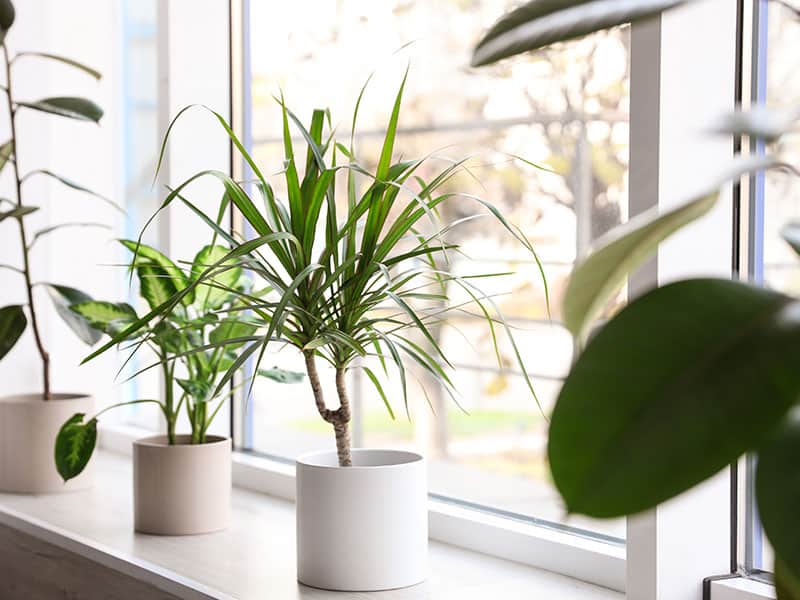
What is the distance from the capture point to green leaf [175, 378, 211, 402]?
1.41 metres

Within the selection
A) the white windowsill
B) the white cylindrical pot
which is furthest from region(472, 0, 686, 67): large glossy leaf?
the white cylindrical pot

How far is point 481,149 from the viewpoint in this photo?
9.48 ft

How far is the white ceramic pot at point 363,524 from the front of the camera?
1.18m

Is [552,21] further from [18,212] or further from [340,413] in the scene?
[18,212]

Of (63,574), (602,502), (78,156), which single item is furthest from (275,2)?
(602,502)

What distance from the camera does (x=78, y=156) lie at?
2.27 m

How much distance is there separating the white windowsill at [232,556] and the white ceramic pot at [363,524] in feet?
0.07

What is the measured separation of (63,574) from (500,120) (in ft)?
4.91

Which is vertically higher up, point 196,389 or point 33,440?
point 196,389

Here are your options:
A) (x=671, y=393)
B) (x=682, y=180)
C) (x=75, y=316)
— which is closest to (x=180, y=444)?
(x=75, y=316)

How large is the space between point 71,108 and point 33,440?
1.85ft

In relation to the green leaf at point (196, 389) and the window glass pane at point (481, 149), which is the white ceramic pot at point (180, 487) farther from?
the window glass pane at point (481, 149)

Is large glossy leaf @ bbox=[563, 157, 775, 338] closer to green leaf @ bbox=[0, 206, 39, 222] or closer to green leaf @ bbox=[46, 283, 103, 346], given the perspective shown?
green leaf @ bbox=[46, 283, 103, 346]

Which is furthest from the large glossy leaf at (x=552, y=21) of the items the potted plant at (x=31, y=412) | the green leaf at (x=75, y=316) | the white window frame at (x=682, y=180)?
the potted plant at (x=31, y=412)
